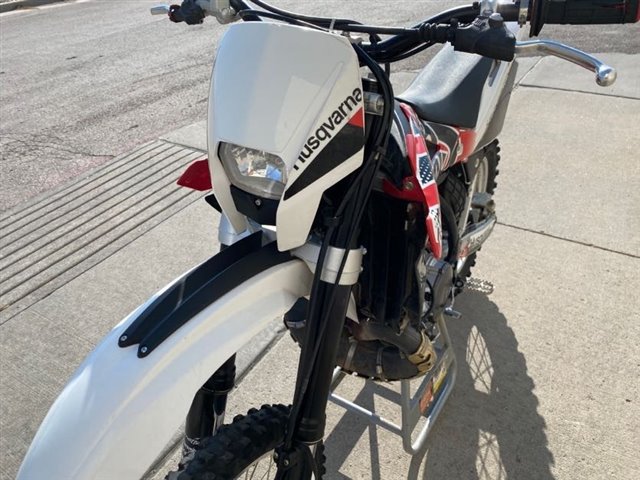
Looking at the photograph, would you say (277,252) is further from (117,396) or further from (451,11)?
(451,11)

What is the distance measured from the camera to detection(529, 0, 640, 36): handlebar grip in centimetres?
130

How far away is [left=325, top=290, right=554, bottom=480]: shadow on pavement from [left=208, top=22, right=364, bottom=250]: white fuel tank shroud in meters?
1.27

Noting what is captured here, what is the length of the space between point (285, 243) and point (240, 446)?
0.48 metres

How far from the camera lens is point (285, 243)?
1.33 metres

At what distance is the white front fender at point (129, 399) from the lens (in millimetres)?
1161

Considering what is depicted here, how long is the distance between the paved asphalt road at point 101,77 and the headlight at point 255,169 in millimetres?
3421

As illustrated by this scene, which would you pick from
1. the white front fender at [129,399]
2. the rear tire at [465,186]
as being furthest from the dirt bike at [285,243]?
the rear tire at [465,186]

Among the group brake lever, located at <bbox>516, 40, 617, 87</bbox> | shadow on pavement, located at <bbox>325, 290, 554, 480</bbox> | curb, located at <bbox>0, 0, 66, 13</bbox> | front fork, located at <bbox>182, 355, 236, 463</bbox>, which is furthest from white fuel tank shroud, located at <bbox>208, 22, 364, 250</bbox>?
curb, located at <bbox>0, 0, 66, 13</bbox>

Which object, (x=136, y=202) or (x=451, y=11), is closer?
(x=451, y=11)

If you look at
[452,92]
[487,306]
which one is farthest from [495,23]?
[487,306]

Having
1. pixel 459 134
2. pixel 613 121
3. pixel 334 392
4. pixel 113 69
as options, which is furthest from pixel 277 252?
pixel 113 69

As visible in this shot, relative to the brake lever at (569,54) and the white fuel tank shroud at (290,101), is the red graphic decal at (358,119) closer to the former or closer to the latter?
the white fuel tank shroud at (290,101)

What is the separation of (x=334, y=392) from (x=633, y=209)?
226cm

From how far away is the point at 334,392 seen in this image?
8.14ft
